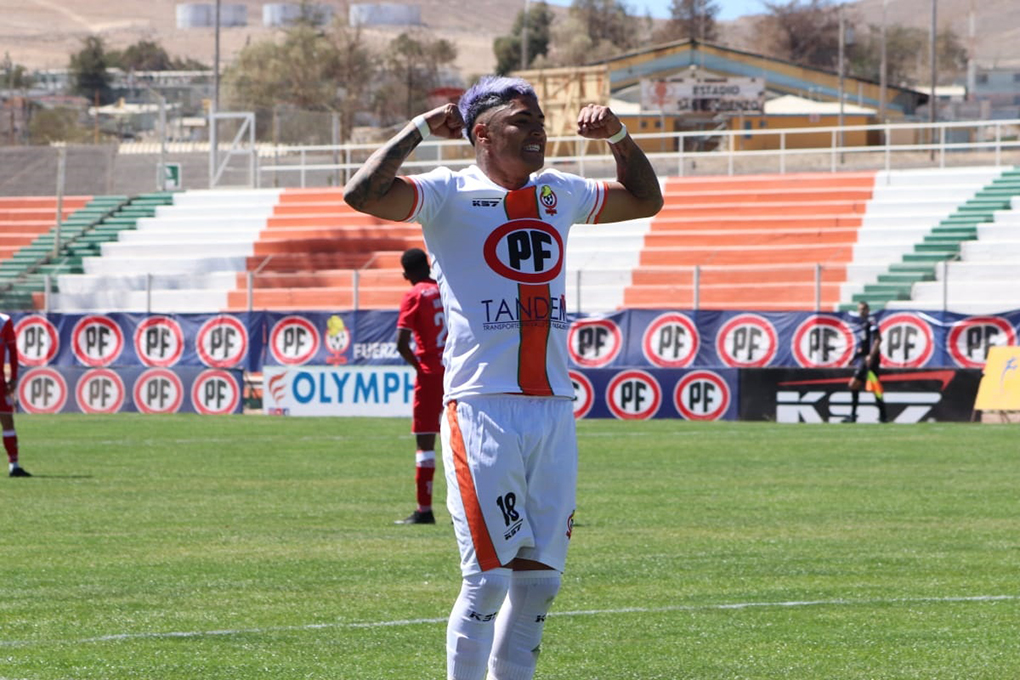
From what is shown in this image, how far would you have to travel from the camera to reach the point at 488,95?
6137mm

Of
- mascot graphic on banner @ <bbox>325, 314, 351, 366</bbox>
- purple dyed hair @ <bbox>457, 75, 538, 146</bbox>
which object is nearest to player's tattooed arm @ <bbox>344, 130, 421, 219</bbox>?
purple dyed hair @ <bbox>457, 75, 538, 146</bbox>

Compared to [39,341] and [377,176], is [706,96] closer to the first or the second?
[39,341]

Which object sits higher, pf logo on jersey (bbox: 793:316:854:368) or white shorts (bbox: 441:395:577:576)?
white shorts (bbox: 441:395:577:576)

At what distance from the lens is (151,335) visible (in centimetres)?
3256

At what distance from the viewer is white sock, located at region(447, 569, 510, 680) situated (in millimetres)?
5938

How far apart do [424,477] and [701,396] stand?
49.3ft

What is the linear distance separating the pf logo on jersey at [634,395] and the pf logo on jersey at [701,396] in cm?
38

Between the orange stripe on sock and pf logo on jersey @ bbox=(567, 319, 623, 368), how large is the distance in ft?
78.2

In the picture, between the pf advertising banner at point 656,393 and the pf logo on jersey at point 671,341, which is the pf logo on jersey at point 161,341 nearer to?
the pf advertising banner at point 656,393

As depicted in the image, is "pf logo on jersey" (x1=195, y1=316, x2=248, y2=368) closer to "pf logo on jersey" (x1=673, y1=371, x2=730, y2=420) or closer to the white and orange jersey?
"pf logo on jersey" (x1=673, y1=371, x2=730, y2=420)

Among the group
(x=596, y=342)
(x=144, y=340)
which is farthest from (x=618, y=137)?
(x=144, y=340)

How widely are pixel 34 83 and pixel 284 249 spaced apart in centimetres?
8781

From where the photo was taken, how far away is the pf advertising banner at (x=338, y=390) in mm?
29562

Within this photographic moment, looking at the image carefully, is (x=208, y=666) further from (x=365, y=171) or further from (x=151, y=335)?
(x=151, y=335)
